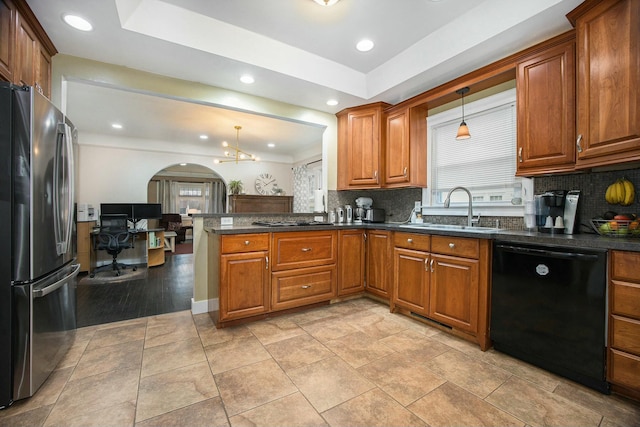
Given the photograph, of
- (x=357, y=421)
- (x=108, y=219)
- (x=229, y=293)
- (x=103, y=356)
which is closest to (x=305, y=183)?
(x=108, y=219)

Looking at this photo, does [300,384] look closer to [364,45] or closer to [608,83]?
[608,83]

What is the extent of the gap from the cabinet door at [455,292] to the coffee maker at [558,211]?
0.62 m

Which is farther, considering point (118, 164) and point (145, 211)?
point (118, 164)

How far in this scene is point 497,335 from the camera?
2010 mm

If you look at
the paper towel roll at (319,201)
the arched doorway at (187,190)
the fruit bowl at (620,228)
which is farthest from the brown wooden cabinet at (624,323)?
the arched doorway at (187,190)

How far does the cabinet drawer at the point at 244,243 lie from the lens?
94.9 inches

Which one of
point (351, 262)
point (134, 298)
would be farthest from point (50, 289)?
point (351, 262)

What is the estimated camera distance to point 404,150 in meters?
3.10

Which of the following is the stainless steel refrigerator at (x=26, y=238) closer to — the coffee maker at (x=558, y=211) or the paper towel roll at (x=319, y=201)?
the paper towel roll at (x=319, y=201)

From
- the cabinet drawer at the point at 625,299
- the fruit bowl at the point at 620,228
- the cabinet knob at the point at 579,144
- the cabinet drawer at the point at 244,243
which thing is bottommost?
the cabinet drawer at the point at 625,299

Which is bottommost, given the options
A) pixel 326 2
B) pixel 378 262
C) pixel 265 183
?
pixel 378 262

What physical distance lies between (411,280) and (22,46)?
3.41 metres

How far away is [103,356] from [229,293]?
95cm

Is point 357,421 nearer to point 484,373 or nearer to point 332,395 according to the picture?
point 332,395
